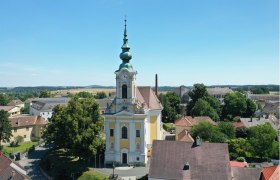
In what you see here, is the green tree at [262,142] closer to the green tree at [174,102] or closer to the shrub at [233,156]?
the shrub at [233,156]

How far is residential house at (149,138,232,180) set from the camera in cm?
2973

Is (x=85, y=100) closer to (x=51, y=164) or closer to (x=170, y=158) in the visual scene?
(x=51, y=164)

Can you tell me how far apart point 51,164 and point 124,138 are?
10351 millimetres

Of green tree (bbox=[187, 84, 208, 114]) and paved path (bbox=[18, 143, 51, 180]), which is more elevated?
green tree (bbox=[187, 84, 208, 114])

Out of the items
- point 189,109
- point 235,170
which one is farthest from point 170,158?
point 189,109

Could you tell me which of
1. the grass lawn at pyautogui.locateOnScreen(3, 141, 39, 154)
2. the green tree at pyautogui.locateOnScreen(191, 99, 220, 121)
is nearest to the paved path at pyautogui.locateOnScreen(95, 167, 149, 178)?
the grass lawn at pyautogui.locateOnScreen(3, 141, 39, 154)

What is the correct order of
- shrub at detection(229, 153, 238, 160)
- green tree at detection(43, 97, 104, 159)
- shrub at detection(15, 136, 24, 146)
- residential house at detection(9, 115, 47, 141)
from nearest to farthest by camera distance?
green tree at detection(43, 97, 104, 159), shrub at detection(229, 153, 238, 160), shrub at detection(15, 136, 24, 146), residential house at detection(9, 115, 47, 141)

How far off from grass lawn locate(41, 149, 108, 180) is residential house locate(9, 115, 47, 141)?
67.8 feet

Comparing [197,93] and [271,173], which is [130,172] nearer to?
[271,173]

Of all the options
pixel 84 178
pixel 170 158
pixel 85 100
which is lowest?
pixel 84 178

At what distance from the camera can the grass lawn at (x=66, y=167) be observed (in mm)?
38219

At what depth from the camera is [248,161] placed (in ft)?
148

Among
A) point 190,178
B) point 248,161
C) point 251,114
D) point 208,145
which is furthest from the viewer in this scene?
point 251,114

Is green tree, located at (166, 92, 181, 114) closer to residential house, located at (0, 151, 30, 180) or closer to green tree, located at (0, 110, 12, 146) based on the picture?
green tree, located at (0, 110, 12, 146)
